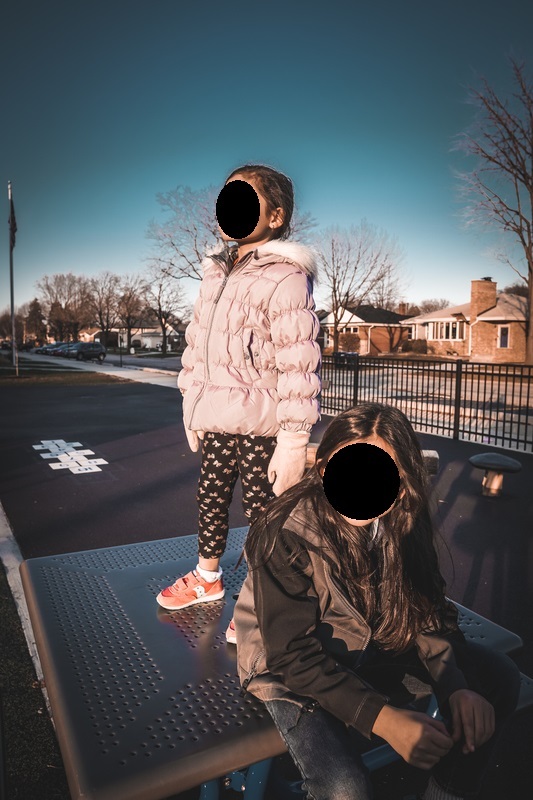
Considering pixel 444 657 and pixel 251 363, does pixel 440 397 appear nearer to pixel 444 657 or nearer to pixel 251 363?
pixel 251 363

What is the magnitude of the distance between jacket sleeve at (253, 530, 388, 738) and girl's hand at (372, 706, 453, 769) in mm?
39

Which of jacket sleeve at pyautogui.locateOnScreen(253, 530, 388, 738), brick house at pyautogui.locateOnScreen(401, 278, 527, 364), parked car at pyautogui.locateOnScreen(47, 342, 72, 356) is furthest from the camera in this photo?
parked car at pyautogui.locateOnScreen(47, 342, 72, 356)

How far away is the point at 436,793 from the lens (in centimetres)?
170

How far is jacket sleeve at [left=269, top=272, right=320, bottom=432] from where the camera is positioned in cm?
216

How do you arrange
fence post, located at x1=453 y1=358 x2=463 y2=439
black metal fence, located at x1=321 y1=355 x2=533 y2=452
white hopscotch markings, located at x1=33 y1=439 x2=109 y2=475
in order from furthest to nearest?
black metal fence, located at x1=321 y1=355 x2=533 y2=452 < fence post, located at x1=453 y1=358 x2=463 y2=439 < white hopscotch markings, located at x1=33 y1=439 x2=109 y2=475

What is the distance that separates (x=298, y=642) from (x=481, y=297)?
43.4m

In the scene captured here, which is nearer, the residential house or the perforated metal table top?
the perforated metal table top

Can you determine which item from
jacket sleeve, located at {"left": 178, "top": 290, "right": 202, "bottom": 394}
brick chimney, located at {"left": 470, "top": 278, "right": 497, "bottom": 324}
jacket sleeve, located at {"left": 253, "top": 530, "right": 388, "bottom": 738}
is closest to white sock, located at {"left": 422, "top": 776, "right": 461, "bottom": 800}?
jacket sleeve, located at {"left": 253, "top": 530, "right": 388, "bottom": 738}

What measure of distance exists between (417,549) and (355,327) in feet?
176

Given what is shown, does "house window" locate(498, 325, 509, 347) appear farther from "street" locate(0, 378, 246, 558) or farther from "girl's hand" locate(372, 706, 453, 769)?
"girl's hand" locate(372, 706, 453, 769)

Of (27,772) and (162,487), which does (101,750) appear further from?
(162,487)

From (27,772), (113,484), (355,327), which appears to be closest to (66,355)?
(355,327)

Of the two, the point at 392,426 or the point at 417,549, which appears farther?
the point at 417,549

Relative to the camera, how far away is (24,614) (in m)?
3.17
